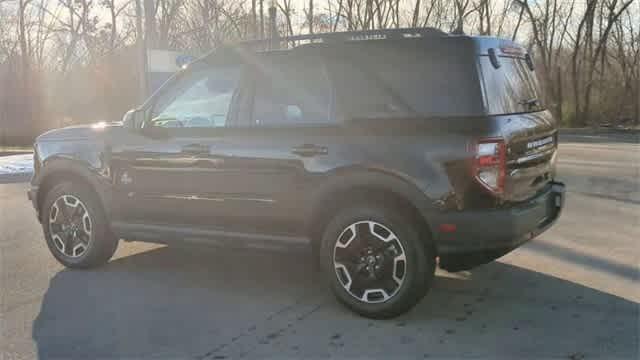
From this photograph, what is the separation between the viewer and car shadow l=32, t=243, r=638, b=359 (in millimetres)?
4352

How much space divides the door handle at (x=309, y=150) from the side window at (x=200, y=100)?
74 centimetres

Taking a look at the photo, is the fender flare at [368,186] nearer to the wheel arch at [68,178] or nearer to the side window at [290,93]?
the side window at [290,93]

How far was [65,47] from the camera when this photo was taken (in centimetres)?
4491

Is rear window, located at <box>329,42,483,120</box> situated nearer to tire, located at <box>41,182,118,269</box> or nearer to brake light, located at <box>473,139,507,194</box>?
brake light, located at <box>473,139,507,194</box>

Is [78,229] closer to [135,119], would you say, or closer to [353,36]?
[135,119]

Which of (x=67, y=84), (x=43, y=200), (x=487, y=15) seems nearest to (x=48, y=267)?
(x=43, y=200)

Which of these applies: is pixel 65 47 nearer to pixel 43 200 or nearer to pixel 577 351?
pixel 43 200

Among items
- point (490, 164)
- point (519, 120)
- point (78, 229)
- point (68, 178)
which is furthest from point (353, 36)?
point (78, 229)

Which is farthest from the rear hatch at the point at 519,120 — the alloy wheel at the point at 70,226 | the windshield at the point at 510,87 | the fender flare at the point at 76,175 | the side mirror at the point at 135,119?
the alloy wheel at the point at 70,226

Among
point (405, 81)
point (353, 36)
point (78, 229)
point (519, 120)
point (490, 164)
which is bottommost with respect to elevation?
point (78, 229)

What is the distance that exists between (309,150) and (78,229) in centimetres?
262

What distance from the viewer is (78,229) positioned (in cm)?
615

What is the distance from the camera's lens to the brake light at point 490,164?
13.9ft

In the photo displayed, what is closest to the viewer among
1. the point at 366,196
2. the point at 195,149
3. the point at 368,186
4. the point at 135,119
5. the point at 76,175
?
the point at 368,186
